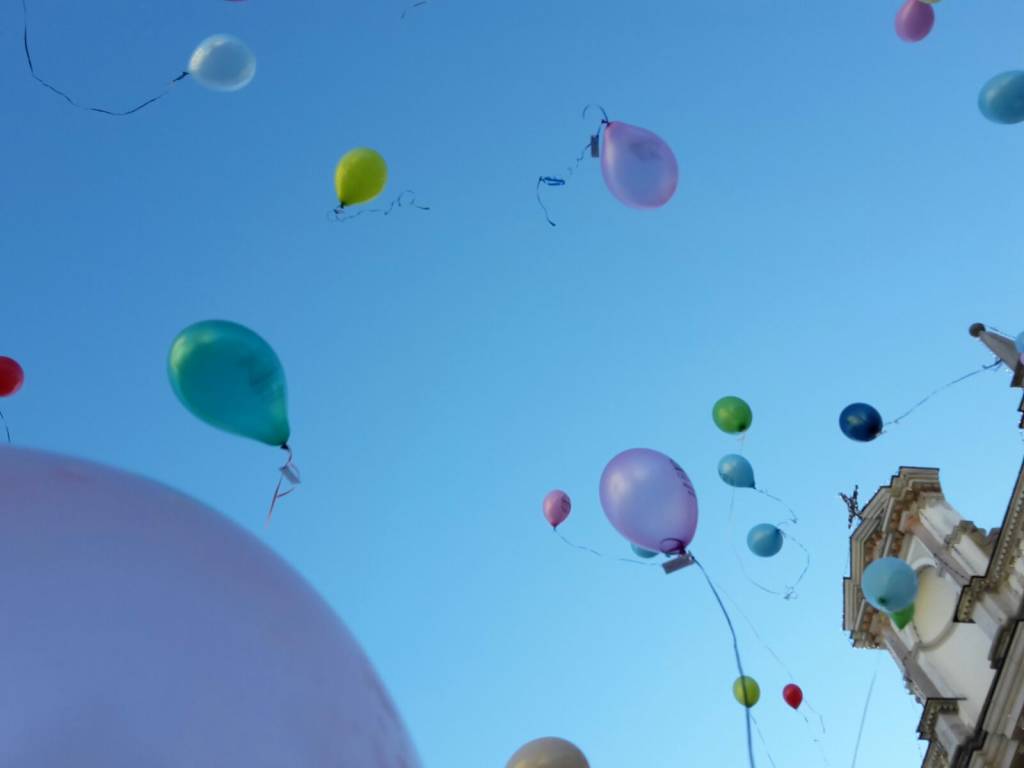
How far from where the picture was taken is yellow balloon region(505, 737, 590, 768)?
4816 millimetres

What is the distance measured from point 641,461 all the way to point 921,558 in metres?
15.2

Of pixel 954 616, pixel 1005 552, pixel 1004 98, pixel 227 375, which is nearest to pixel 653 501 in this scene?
pixel 227 375

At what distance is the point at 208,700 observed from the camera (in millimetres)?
1903

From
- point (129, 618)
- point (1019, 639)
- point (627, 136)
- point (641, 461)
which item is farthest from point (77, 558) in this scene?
point (1019, 639)

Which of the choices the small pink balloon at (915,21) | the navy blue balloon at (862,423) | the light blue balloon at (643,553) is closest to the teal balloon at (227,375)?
the light blue balloon at (643,553)

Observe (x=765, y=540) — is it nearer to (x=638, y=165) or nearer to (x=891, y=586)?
(x=891, y=586)

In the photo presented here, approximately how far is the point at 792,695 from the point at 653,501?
7.44 meters

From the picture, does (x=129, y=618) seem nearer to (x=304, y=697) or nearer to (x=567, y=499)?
(x=304, y=697)

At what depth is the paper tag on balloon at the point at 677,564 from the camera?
644 centimetres

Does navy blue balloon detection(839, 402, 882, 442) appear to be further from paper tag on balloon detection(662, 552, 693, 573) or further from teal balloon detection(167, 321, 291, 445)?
teal balloon detection(167, 321, 291, 445)

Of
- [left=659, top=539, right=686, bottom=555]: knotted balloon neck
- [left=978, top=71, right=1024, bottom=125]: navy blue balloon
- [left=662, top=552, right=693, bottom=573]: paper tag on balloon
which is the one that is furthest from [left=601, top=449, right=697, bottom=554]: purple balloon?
[left=978, top=71, right=1024, bottom=125]: navy blue balloon

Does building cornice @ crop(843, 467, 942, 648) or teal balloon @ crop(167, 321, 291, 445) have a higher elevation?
building cornice @ crop(843, 467, 942, 648)

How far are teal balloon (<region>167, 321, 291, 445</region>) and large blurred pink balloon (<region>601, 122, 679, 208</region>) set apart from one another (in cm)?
499

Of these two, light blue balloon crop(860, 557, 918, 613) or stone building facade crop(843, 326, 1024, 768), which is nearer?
light blue balloon crop(860, 557, 918, 613)
